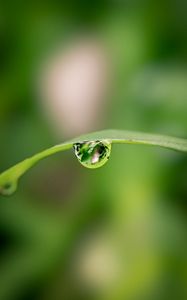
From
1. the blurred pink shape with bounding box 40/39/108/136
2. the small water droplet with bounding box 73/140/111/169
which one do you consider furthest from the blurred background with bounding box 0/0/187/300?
the small water droplet with bounding box 73/140/111/169

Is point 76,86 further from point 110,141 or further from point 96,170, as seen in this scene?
point 110,141

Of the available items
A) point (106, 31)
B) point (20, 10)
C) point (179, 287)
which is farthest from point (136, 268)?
point (20, 10)

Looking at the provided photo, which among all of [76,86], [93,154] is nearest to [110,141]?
[93,154]

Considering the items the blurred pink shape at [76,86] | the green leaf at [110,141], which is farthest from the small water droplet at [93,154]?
the blurred pink shape at [76,86]

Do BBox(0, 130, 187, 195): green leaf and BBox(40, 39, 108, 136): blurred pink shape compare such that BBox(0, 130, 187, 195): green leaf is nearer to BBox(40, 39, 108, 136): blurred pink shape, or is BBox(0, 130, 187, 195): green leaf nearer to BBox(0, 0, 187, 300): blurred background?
BBox(0, 0, 187, 300): blurred background

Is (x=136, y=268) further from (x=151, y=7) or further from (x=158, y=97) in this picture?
(x=151, y=7)

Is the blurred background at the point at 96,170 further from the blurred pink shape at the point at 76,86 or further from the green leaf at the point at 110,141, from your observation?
the green leaf at the point at 110,141
